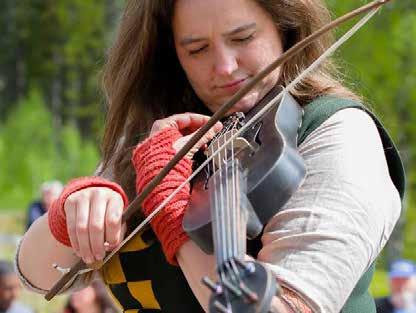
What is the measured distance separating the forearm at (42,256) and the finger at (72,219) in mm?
217

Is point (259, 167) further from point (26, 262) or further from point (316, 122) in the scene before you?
point (26, 262)

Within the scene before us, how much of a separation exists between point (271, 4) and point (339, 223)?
591 millimetres

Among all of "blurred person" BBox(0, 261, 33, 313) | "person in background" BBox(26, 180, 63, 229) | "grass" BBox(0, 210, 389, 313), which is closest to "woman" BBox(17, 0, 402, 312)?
"grass" BBox(0, 210, 389, 313)

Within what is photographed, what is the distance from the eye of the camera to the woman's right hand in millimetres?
2025

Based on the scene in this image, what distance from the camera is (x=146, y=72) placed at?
2.60 m

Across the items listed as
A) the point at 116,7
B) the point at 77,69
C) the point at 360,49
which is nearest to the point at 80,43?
the point at 77,69

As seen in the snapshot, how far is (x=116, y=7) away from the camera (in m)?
20.1

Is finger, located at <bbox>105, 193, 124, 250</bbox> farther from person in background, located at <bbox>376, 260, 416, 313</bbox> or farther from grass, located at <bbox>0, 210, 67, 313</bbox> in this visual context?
person in background, located at <bbox>376, 260, 416, 313</bbox>

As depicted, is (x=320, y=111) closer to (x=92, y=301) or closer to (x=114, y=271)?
(x=114, y=271)

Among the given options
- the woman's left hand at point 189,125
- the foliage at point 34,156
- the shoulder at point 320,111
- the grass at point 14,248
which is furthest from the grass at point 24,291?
the shoulder at point 320,111

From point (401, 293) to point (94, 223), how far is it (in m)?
5.97

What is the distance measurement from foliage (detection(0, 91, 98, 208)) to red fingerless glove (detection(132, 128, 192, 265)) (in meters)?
20.5

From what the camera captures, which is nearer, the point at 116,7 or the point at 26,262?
the point at 26,262

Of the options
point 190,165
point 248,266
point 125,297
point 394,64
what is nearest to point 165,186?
point 190,165
